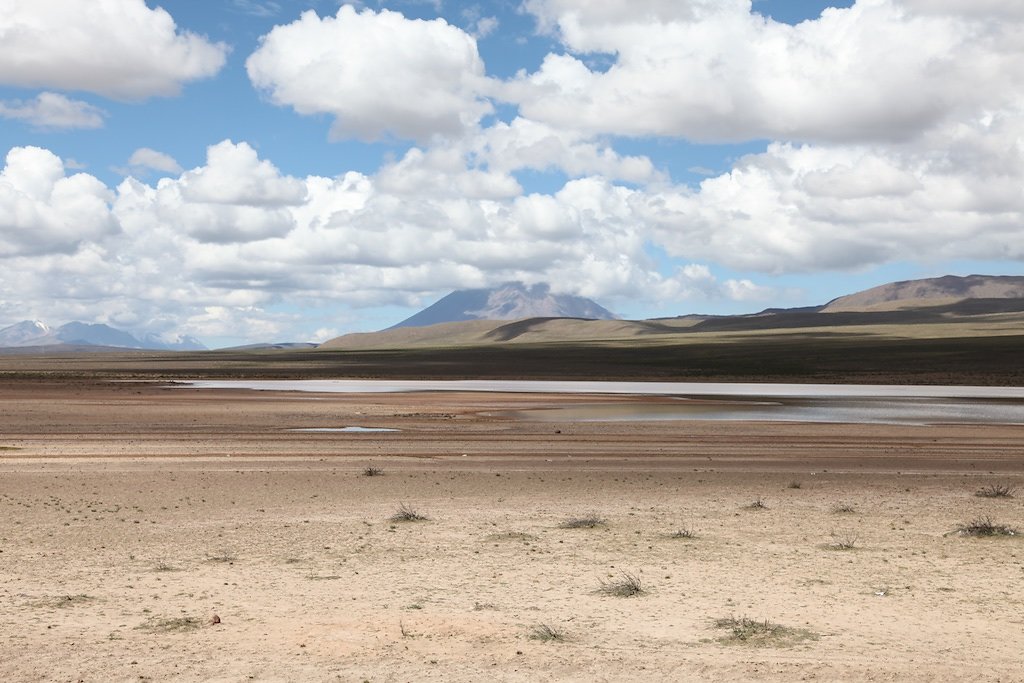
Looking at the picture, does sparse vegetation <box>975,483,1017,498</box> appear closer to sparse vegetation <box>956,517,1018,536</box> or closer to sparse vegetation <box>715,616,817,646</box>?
sparse vegetation <box>956,517,1018,536</box>

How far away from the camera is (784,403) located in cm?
5628

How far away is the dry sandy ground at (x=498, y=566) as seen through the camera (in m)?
9.84

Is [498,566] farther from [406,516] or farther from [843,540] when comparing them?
[843,540]

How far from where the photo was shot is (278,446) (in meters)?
31.8

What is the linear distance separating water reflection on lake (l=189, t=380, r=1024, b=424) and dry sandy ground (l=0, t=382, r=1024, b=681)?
1629cm

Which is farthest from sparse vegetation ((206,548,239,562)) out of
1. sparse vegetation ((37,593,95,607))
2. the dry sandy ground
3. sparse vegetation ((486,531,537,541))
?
sparse vegetation ((486,531,537,541))

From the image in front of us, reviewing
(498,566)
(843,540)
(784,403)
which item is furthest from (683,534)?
(784,403)

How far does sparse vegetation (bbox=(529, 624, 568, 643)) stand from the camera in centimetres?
1050

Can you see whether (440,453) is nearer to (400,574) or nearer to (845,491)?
(845,491)

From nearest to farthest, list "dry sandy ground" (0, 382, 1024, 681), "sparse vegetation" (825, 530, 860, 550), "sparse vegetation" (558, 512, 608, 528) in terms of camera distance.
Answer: "dry sandy ground" (0, 382, 1024, 681) < "sparse vegetation" (825, 530, 860, 550) < "sparse vegetation" (558, 512, 608, 528)

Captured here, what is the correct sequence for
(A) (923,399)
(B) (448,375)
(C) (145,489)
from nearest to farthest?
(C) (145,489) < (A) (923,399) < (B) (448,375)

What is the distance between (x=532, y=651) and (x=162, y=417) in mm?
37952

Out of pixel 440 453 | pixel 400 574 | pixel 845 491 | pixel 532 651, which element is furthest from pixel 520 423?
pixel 532 651

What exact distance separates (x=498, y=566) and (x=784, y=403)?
4481 cm
